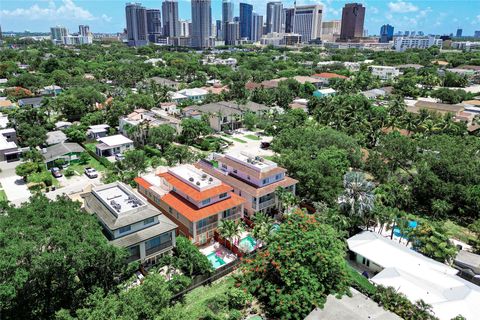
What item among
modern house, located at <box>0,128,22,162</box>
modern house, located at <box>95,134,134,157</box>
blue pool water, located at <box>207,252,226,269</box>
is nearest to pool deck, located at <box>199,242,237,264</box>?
blue pool water, located at <box>207,252,226,269</box>

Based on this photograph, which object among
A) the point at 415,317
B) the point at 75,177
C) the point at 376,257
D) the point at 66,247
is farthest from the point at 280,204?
the point at 75,177

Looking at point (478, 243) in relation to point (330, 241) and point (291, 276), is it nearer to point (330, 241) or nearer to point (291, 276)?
point (330, 241)

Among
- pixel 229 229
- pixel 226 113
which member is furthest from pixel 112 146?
pixel 229 229

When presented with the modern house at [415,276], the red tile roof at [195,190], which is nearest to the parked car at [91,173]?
the red tile roof at [195,190]

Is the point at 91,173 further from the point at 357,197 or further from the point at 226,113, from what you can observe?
the point at 357,197

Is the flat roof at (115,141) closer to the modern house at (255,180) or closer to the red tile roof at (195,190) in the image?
the modern house at (255,180)

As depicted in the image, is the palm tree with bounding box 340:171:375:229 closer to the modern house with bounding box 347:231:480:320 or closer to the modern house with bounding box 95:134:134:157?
the modern house with bounding box 347:231:480:320
